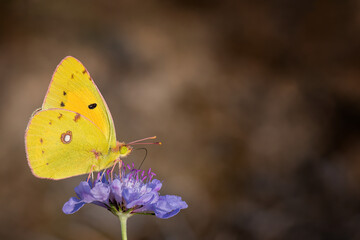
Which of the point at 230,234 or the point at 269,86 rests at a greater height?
the point at 269,86

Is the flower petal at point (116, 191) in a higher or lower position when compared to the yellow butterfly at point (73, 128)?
lower

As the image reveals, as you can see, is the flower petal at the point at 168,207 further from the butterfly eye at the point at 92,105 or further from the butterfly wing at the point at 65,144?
the butterfly eye at the point at 92,105

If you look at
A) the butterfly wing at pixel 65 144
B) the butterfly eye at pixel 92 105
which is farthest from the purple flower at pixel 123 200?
the butterfly eye at pixel 92 105

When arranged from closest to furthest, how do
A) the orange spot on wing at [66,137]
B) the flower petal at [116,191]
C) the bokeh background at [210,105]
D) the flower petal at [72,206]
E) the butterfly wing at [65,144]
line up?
the flower petal at [72,206], the flower petal at [116,191], the butterfly wing at [65,144], the orange spot on wing at [66,137], the bokeh background at [210,105]

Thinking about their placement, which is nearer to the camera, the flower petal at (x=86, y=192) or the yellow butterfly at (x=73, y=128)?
the flower petal at (x=86, y=192)

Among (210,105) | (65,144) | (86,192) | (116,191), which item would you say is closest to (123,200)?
(116,191)

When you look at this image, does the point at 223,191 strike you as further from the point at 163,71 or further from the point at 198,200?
the point at 163,71

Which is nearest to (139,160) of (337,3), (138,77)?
(138,77)

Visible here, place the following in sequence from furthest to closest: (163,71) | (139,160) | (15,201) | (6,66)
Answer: (163,71)
(6,66)
(139,160)
(15,201)

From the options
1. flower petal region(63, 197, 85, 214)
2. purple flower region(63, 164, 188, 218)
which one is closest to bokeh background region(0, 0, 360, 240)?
purple flower region(63, 164, 188, 218)
